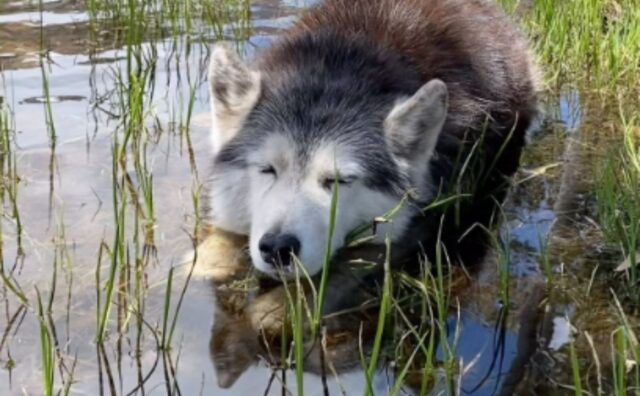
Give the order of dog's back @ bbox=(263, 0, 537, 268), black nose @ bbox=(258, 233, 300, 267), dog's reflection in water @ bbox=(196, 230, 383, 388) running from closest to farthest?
dog's reflection in water @ bbox=(196, 230, 383, 388)
black nose @ bbox=(258, 233, 300, 267)
dog's back @ bbox=(263, 0, 537, 268)

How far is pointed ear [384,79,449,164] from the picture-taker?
406cm

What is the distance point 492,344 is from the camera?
11.0ft

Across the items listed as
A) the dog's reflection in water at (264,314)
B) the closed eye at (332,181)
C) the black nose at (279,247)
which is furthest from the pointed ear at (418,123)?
the black nose at (279,247)

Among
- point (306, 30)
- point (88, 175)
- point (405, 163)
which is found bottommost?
point (88, 175)

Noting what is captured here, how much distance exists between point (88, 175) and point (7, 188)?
1.80ft

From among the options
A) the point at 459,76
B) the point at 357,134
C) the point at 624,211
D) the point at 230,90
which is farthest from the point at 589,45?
the point at 230,90

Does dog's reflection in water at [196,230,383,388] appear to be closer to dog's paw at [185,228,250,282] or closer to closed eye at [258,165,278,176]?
dog's paw at [185,228,250,282]

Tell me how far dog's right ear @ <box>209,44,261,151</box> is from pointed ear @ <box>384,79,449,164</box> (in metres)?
0.57

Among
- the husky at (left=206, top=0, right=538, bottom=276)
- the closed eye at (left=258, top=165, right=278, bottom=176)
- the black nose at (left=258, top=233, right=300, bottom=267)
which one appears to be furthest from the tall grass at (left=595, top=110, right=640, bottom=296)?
the closed eye at (left=258, top=165, right=278, bottom=176)

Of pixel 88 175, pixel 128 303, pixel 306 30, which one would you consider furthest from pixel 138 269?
pixel 306 30

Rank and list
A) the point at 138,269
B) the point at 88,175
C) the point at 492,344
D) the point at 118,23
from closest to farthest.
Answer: the point at 492,344 → the point at 138,269 → the point at 88,175 → the point at 118,23

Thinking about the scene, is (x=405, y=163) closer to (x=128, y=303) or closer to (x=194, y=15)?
(x=128, y=303)

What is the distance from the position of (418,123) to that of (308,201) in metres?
0.65

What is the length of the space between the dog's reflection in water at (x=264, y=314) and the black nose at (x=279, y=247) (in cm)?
14
